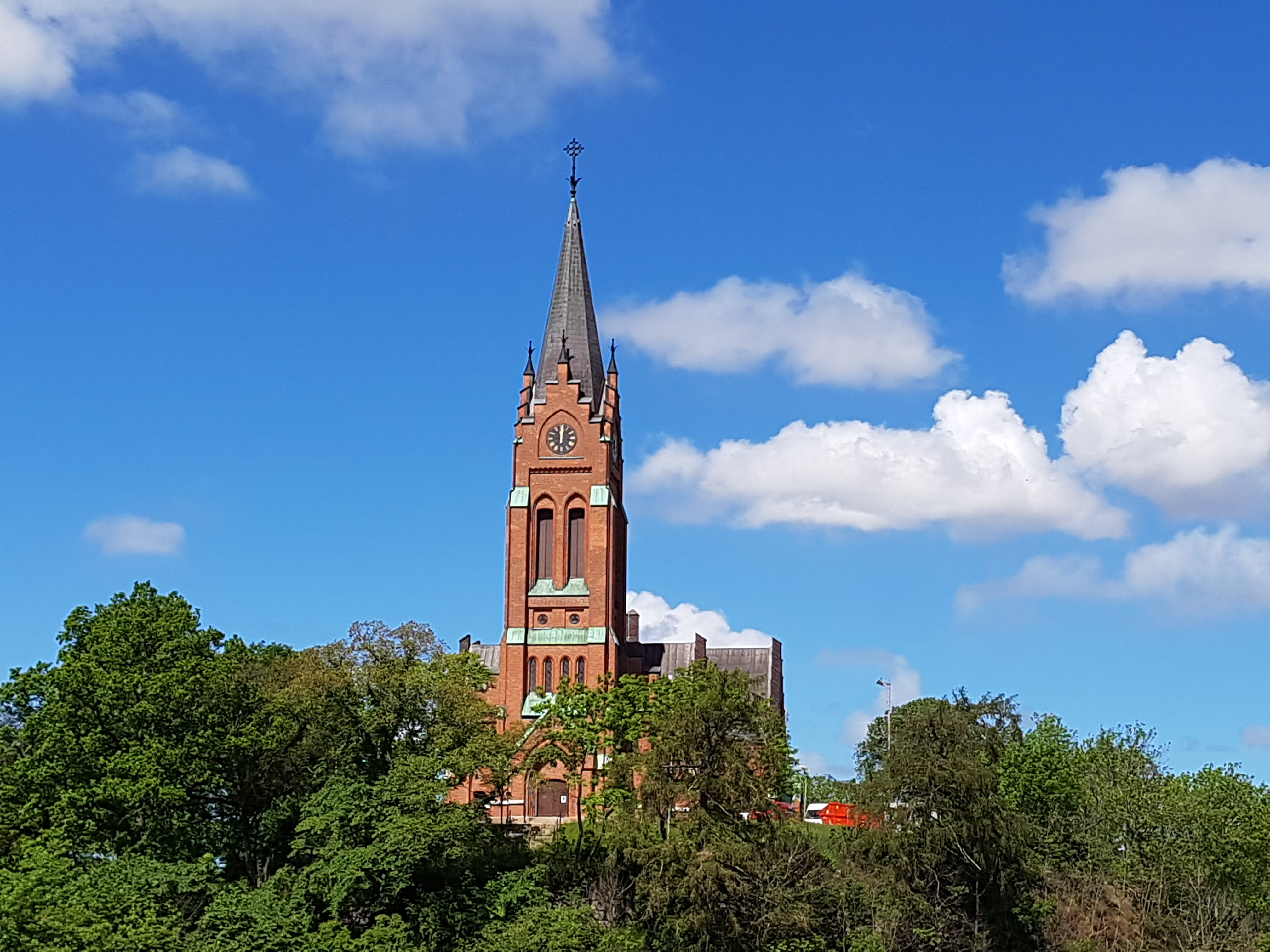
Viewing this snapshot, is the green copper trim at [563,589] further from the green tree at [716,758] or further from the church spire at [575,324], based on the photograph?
the green tree at [716,758]

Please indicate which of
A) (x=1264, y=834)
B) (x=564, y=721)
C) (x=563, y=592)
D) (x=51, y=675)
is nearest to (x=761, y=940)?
(x=564, y=721)

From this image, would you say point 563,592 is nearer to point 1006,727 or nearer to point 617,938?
point 1006,727

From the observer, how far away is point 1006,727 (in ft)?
229

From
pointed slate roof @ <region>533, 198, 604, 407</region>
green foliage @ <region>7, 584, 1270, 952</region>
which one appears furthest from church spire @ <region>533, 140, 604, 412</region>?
green foliage @ <region>7, 584, 1270, 952</region>

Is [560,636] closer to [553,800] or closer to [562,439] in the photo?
[553,800]

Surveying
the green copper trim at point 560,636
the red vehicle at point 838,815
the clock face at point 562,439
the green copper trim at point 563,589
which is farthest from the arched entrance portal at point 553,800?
the clock face at point 562,439

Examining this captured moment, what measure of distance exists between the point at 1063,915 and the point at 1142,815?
A: 5242mm

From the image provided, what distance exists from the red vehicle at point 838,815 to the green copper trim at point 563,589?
59.4ft

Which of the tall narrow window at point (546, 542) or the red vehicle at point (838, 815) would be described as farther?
the tall narrow window at point (546, 542)

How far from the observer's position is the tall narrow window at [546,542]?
87.3 m

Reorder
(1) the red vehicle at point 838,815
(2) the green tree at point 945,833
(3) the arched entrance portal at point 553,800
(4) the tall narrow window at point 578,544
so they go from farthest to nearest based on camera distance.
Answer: (4) the tall narrow window at point 578,544 → (3) the arched entrance portal at point 553,800 → (1) the red vehicle at point 838,815 → (2) the green tree at point 945,833

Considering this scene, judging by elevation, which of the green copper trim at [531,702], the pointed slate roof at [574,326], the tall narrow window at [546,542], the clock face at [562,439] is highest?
the pointed slate roof at [574,326]

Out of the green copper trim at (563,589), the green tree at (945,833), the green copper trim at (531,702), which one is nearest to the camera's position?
the green tree at (945,833)

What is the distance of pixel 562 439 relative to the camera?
89.0 metres
